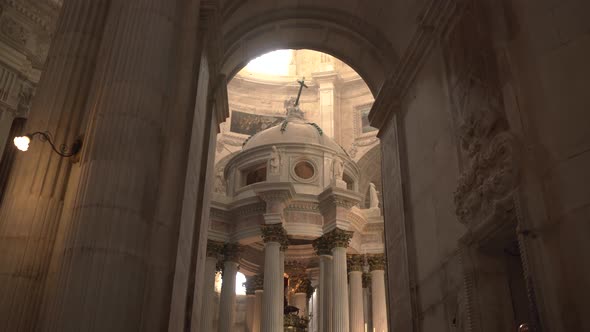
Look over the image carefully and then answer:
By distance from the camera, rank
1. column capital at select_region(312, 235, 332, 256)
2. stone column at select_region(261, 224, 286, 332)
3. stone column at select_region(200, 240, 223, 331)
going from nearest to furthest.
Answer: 1. stone column at select_region(261, 224, 286, 332)
2. stone column at select_region(200, 240, 223, 331)
3. column capital at select_region(312, 235, 332, 256)

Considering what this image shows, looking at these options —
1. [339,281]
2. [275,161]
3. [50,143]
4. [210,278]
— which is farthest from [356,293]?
[50,143]

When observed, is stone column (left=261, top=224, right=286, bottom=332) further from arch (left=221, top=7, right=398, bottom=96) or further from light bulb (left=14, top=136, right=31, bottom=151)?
light bulb (left=14, top=136, right=31, bottom=151)

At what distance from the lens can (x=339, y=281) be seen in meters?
20.5

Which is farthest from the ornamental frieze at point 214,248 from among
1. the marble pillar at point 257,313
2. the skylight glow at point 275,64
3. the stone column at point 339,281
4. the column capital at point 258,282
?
the skylight glow at point 275,64

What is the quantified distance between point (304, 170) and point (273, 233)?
413 cm

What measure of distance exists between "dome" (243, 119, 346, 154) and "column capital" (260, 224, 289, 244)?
4500 mm

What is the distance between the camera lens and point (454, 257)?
7.92 metres

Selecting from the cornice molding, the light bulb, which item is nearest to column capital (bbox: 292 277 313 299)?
the cornice molding

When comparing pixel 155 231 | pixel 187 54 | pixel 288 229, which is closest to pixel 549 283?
pixel 155 231

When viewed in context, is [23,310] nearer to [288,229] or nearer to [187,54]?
[187,54]

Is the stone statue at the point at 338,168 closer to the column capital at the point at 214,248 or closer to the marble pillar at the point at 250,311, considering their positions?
the column capital at the point at 214,248

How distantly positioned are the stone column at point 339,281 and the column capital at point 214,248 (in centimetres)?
456

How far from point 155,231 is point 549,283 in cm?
440

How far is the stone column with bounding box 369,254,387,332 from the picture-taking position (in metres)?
22.2
